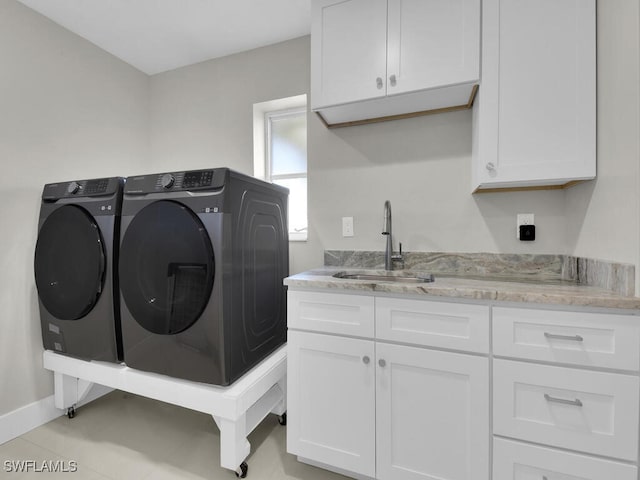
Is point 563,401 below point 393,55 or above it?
below

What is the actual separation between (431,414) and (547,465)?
40 cm

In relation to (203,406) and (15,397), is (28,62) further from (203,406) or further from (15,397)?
(203,406)

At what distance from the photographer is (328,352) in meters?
→ 1.36

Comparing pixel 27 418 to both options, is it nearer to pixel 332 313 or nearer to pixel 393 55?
pixel 332 313

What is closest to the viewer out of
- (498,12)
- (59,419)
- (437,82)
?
(498,12)

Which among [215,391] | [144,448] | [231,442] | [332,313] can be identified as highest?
[332,313]

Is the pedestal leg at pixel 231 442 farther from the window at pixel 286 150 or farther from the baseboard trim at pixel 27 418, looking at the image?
the baseboard trim at pixel 27 418

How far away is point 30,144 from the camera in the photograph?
72.1 inches

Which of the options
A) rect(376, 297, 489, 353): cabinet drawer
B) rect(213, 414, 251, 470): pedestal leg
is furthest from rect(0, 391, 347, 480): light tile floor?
rect(376, 297, 489, 353): cabinet drawer

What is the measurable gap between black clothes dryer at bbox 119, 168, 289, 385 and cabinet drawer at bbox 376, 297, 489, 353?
2.24 feet

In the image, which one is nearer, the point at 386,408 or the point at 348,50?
the point at 386,408

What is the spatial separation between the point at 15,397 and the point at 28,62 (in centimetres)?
206

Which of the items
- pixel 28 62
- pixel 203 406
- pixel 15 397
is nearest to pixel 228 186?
pixel 203 406

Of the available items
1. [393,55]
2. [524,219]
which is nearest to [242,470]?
[524,219]
